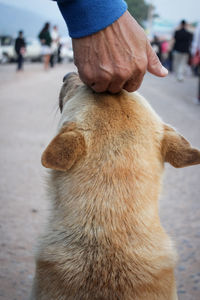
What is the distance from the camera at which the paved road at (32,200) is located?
3.72 metres

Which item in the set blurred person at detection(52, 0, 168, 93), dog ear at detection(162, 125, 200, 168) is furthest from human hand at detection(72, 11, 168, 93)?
dog ear at detection(162, 125, 200, 168)

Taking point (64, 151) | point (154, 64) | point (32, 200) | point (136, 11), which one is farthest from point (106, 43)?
point (32, 200)

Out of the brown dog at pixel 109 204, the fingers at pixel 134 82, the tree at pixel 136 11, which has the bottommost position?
the brown dog at pixel 109 204

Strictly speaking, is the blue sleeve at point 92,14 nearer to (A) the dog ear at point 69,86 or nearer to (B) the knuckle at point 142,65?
(B) the knuckle at point 142,65

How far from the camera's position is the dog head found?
85.2 inches

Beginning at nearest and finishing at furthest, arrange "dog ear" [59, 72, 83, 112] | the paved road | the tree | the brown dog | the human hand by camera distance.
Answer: the human hand, the brown dog, "dog ear" [59, 72, 83, 112], the tree, the paved road

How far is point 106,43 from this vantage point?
2.08 m

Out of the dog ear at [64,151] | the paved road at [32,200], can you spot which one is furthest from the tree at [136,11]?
the dog ear at [64,151]

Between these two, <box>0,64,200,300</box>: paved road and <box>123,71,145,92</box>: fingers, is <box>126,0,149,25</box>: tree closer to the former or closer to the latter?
<box>123,71,145,92</box>: fingers

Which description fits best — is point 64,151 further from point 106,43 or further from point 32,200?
point 32,200

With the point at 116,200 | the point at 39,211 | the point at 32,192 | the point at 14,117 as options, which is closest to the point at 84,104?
the point at 116,200

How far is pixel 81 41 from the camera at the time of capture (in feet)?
7.04

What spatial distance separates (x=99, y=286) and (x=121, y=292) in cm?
14

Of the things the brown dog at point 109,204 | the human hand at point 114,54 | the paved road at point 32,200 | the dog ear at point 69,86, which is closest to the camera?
the human hand at point 114,54
